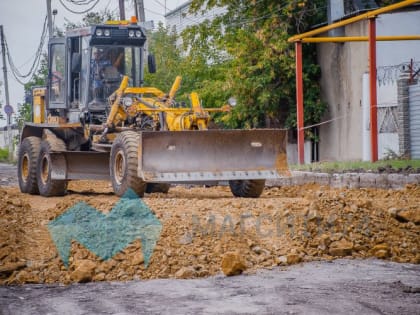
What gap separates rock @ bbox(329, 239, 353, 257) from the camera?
923cm

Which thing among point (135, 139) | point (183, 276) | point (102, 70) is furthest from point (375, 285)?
point (102, 70)

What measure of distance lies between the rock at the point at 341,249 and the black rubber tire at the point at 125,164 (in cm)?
574

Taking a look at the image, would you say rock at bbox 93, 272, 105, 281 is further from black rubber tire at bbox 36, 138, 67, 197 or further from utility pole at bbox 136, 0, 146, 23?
utility pole at bbox 136, 0, 146, 23

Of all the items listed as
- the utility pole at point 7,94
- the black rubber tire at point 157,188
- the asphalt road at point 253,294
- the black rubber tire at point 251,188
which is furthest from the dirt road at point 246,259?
the utility pole at point 7,94

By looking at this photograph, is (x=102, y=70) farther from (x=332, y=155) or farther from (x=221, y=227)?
(x=332, y=155)

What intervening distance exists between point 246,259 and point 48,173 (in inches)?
352

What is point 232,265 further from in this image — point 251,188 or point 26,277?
point 251,188

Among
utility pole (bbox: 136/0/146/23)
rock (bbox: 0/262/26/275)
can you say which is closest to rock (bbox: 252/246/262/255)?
rock (bbox: 0/262/26/275)

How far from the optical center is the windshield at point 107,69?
1712 cm

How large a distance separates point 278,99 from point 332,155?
2.58 meters

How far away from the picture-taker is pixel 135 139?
14.6m

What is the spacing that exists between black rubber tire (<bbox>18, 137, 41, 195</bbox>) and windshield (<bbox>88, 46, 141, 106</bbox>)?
183 centimetres

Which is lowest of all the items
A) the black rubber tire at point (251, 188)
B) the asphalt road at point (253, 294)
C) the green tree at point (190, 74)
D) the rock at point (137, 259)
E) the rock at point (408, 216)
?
the asphalt road at point (253, 294)

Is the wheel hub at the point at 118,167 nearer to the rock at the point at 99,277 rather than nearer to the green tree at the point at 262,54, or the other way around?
the rock at the point at 99,277
